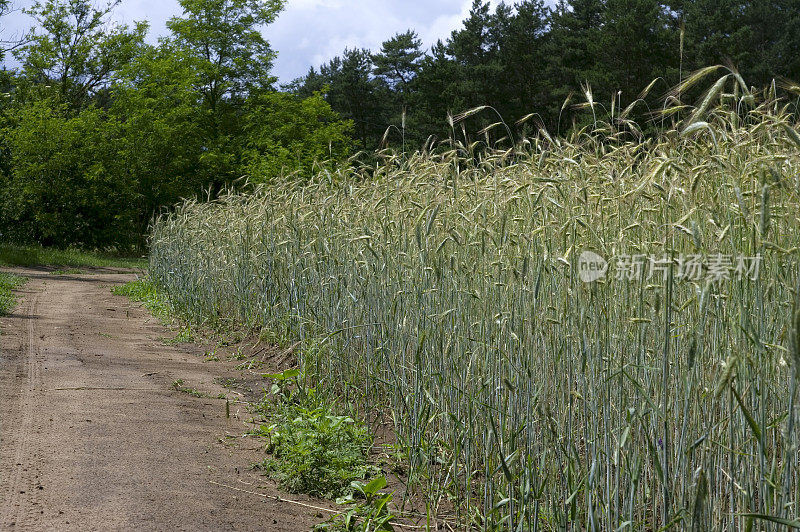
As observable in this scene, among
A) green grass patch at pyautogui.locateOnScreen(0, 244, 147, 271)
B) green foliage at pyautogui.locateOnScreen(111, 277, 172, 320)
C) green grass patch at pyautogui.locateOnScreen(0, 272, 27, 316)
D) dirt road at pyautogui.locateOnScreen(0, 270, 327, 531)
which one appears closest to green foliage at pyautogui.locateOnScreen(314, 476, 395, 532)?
dirt road at pyautogui.locateOnScreen(0, 270, 327, 531)

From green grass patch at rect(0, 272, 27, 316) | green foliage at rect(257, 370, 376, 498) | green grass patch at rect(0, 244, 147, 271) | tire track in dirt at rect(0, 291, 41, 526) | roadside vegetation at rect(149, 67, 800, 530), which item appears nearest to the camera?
roadside vegetation at rect(149, 67, 800, 530)

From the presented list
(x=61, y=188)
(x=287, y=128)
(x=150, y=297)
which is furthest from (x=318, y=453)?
(x=287, y=128)

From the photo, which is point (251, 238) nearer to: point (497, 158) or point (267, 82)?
point (497, 158)

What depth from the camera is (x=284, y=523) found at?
2.77 meters

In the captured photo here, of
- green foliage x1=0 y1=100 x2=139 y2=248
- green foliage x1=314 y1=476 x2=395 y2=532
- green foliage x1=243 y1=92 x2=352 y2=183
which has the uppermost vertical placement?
green foliage x1=243 y1=92 x2=352 y2=183

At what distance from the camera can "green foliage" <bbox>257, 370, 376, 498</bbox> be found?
3129 millimetres

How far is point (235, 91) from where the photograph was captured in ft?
87.2

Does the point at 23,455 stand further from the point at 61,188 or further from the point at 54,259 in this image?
the point at 61,188

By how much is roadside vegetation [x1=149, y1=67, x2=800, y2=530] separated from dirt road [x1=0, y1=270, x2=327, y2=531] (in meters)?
0.66

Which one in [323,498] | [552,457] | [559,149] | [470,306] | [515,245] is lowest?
[323,498]

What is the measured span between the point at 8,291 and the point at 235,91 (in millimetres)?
18315

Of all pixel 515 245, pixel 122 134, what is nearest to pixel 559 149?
pixel 515 245

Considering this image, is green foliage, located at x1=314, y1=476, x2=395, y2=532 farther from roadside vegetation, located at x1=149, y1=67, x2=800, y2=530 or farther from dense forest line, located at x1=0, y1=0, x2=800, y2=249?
dense forest line, located at x1=0, y1=0, x2=800, y2=249

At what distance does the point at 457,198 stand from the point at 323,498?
56.5 inches
